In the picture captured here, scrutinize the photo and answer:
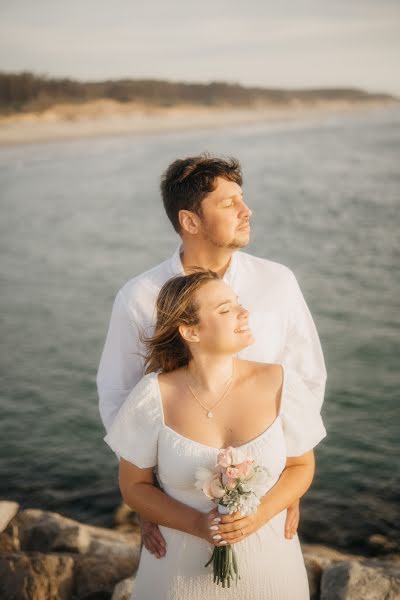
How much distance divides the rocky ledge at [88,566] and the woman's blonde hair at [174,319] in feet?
5.52

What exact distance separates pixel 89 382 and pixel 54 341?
133 cm

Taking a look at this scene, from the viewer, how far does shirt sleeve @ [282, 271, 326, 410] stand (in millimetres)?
2715

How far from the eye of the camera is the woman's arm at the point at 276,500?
204 centimetres

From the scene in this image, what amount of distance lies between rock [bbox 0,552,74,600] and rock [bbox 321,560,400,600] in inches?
55.8

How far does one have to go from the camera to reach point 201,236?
9.20 ft

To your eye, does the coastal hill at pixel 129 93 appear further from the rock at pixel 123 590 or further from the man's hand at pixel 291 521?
the man's hand at pixel 291 521

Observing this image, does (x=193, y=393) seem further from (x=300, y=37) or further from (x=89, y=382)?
(x=300, y=37)

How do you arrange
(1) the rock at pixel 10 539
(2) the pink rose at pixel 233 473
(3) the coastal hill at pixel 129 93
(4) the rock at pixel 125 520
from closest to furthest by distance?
(2) the pink rose at pixel 233 473
(1) the rock at pixel 10 539
(4) the rock at pixel 125 520
(3) the coastal hill at pixel 129 93

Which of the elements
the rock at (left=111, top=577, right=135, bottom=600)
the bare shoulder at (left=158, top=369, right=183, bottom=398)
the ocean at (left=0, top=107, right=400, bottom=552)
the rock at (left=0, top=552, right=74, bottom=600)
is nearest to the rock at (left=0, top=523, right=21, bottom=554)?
the rock at (left=0, top=552, right=74, bottom=600)

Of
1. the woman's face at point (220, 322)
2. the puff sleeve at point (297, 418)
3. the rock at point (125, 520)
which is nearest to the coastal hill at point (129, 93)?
the rock at point (125, 520)

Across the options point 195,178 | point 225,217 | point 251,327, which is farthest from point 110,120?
point 251,327

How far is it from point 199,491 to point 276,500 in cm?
26

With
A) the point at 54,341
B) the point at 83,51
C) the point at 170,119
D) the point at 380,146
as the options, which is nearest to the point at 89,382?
the point at 54,341

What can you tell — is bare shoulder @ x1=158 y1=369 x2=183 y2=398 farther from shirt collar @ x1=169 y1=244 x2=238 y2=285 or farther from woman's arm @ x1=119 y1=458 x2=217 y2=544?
shirt collar @ x1=169 y1=244 x2=238 y2=285
